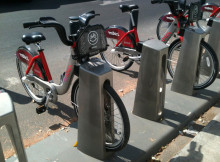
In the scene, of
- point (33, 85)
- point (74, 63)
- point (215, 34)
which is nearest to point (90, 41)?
point (74, 63)

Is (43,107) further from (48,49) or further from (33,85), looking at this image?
(48,49)

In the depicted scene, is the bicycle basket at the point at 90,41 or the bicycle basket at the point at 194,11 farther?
the bicycle basket at the point at 194,11

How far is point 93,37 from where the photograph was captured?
2.51 meters

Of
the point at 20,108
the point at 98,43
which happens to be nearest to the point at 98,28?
the point at 98,43

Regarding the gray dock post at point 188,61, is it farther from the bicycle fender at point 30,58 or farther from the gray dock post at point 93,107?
the bicycle fender at point 30,58

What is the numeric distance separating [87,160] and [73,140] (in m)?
0.41

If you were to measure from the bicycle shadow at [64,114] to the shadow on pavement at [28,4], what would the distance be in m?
8.23

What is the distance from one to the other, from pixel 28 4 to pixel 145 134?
1091 centimetres

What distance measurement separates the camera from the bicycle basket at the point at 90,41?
2.46 m

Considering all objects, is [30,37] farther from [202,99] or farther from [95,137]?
[202,99]

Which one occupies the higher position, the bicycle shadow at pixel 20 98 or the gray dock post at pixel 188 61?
the gray dock post at pixel 188 61

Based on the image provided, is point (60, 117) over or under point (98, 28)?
under

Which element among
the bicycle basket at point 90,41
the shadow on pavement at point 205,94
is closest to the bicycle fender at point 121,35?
the shadow on pavement at point 205,94

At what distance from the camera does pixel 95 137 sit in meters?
2.58
